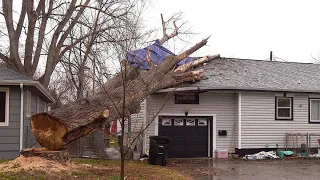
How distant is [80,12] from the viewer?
82.3 ft

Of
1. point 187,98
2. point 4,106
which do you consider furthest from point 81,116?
point 187,98

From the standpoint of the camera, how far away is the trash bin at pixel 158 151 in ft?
49.9

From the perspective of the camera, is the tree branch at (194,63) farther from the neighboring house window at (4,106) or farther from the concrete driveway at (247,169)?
the neighboring house window at (4,106)

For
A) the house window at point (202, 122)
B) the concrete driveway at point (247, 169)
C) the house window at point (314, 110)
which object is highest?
the house window at point (314, 110)

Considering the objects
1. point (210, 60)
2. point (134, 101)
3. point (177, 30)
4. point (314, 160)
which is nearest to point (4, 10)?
point (177, 30)

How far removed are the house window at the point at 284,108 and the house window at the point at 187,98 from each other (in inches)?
159

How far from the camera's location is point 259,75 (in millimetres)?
20203

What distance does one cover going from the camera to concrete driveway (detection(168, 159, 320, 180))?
41.4ft

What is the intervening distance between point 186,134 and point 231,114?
231 cm

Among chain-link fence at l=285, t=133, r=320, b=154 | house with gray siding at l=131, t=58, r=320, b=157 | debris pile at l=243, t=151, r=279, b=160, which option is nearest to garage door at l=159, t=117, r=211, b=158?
house with gray siding at l=131, t=58, r=320, b=157

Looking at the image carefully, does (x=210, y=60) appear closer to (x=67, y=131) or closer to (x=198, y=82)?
(x=198, y=82)

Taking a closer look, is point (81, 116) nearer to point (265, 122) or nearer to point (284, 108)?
point (265, 122)

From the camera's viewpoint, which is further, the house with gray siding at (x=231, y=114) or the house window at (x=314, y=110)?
the house window at (x=314, y=110)

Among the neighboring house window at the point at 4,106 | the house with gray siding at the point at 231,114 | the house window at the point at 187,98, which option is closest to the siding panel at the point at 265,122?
the house with gray siding at the point at 231,114
